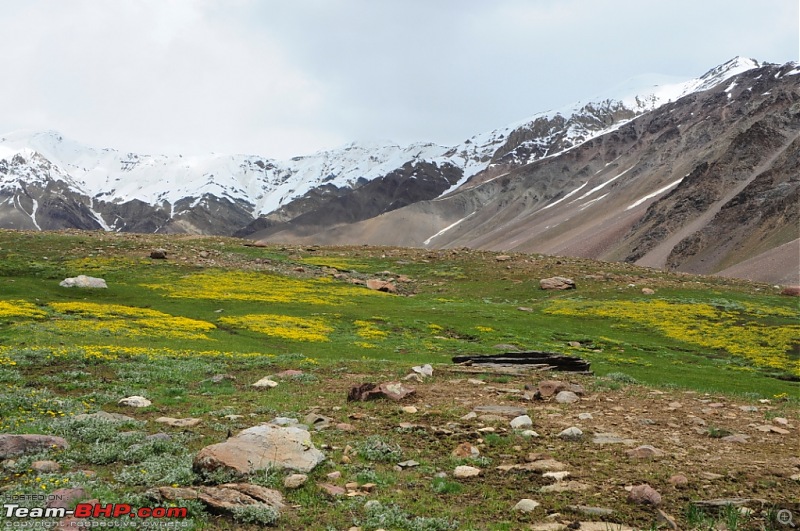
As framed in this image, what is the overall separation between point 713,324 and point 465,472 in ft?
138

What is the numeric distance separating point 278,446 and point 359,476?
188 centimetres

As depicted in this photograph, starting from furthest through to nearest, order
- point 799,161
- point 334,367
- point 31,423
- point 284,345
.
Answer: point 799,161 < point 284,345 < point 334,367 < point 31,423

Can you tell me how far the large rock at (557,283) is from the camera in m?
61.9

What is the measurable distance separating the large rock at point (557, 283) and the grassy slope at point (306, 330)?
1.49m

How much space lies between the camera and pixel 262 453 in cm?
1199

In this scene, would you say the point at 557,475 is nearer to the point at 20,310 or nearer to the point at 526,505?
the point at 526,505

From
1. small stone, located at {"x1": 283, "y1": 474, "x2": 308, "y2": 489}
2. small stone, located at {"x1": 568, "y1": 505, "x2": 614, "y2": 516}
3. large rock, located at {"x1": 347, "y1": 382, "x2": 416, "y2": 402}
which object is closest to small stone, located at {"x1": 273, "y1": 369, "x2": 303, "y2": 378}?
large rock, located at {"x1": 347, "y1": 382, "x2": 416, "y2": 402}

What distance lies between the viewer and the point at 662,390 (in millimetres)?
22250

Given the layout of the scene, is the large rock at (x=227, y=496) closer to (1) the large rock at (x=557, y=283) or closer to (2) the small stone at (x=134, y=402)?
(2) the small stone at (x=134, y=402)

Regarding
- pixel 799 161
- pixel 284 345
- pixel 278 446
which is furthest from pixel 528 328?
pixel 799 161

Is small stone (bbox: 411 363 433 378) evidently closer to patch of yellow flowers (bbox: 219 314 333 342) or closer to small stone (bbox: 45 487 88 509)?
patch of yellow flowers (bbox: 219 314 333 342)

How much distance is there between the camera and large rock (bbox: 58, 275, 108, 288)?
1882 inches

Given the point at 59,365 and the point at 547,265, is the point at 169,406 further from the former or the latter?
the point at 547,265

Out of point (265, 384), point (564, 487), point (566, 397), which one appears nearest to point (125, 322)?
point (265, 384)
